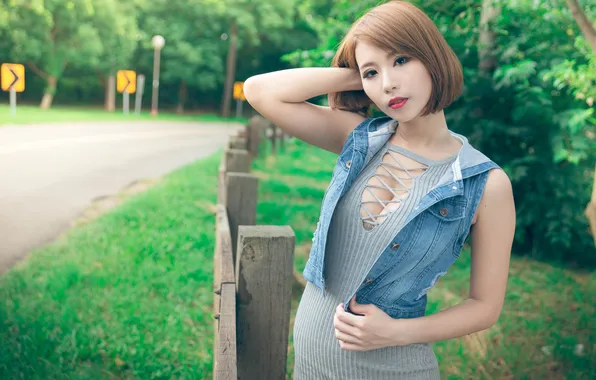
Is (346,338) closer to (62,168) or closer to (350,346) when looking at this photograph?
(350,346)

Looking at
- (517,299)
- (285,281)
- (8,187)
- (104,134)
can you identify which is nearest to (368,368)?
(285,281)

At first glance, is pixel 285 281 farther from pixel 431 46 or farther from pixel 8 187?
pixel 8 187

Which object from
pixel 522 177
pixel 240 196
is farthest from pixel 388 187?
pixel 522 177

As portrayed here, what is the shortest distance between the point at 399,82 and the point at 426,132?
6.9 inches

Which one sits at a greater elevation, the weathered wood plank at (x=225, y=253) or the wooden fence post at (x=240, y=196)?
the wooden fence post at (x=240, y=196)

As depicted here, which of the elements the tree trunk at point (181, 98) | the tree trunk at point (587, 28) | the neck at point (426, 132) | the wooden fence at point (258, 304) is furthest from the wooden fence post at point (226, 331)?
the tree trunk at point (181, 98)

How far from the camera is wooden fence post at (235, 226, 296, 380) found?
182 cm

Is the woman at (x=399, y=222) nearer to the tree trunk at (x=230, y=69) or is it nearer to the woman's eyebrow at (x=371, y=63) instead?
the woman's eyebrow at (x=371, y=63)

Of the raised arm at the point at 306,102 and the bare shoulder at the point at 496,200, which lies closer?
the bare shoulder at the point at 496,200

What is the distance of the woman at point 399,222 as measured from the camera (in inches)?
55.3

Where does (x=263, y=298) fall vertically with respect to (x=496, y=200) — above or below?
below

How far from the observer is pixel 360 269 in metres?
1.49

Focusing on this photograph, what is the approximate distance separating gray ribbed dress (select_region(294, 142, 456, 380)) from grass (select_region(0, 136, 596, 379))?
70.0 inches

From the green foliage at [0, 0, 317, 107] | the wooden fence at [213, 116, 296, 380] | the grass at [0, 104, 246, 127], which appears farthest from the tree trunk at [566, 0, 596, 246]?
the green foliage at [0, 0, 317, 107]
